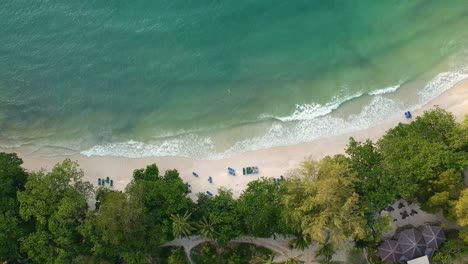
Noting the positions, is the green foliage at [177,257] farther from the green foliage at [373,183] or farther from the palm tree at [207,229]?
the green foliage at [373,183]

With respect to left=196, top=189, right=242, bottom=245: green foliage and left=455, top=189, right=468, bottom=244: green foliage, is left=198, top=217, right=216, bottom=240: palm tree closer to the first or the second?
left=196, top=189, right=242, bottom=245: green foliage

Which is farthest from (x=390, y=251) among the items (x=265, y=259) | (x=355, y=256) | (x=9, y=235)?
(x=9, y=235)

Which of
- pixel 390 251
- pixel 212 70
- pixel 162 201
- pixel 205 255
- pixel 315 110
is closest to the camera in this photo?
pixel 390 251

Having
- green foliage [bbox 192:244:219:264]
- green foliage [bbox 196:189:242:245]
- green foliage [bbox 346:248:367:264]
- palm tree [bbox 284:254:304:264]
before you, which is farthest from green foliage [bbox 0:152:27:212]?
green foliage [bbox 346:248:367:264]

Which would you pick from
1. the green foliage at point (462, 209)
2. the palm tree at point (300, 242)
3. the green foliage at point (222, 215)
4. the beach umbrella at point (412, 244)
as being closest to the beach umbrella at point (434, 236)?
the beach umbrella at point (412, 244)

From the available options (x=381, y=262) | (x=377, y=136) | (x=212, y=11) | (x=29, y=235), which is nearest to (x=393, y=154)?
(x=377, y=136)

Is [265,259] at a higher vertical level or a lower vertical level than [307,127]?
lower

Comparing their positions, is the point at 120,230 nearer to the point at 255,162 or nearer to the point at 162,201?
the point at 162,201

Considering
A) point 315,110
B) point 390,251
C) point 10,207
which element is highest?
point 315,110
